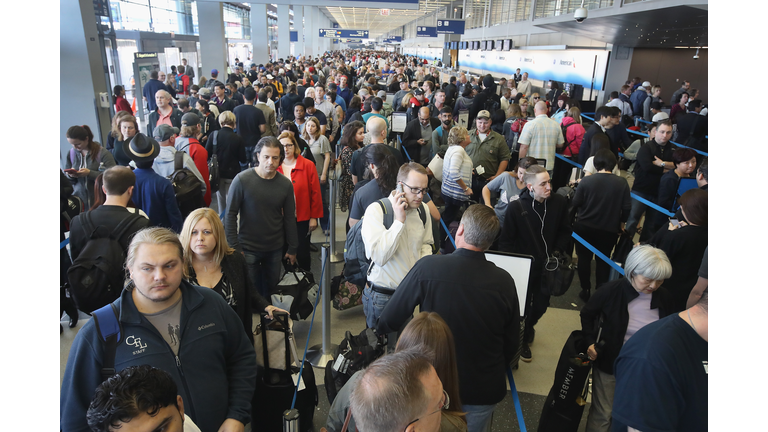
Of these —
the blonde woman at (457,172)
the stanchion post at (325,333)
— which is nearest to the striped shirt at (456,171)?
the blonde woman at (457,172)

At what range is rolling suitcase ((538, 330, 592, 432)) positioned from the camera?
9.17 feet

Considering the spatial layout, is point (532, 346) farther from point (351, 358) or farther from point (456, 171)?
point (351, 358)

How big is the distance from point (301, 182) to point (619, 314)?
10.2 feet

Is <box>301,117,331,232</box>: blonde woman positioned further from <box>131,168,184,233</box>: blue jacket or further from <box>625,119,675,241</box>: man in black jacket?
<box>625,119,675,241</box>: man in black jacket

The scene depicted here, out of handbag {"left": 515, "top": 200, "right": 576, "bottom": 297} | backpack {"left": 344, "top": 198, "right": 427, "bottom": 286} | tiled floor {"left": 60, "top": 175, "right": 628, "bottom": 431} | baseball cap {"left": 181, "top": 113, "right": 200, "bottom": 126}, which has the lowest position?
tiled floor {"left": 60, "top": 175, "right": 628, "bottom": 431}

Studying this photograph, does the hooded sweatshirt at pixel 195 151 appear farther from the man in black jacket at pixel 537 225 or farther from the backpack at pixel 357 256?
the man in black jacket at pixel 537 225

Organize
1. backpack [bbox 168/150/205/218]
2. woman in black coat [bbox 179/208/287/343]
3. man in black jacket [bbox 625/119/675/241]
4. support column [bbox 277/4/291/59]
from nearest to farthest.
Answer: woman in black coat [bbox 179/208/287/343]
backpack [bbox 168/150/205/218]
man in black jacket [bbox 625/119/675/241]
support column [bbox 277/4/291/59]

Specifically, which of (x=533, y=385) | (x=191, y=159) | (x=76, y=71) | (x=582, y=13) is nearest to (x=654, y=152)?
(x=533, y=385)

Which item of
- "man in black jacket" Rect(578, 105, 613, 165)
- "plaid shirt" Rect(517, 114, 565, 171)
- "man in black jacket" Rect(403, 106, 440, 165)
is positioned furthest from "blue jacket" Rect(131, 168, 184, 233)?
"man in black jacket" Rect(578, 105, 613, 165)

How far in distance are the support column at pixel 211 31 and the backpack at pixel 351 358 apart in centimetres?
1865

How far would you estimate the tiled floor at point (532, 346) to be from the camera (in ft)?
11.3

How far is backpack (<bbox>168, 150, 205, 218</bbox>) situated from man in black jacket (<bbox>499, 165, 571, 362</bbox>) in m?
3.10

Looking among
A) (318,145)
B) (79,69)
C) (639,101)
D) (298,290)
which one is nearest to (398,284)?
(298,290)

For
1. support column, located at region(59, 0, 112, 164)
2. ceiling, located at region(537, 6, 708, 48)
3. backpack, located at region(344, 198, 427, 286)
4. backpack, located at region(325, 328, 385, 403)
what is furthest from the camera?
ceiling, located at region(537, 6, 708, 48)
